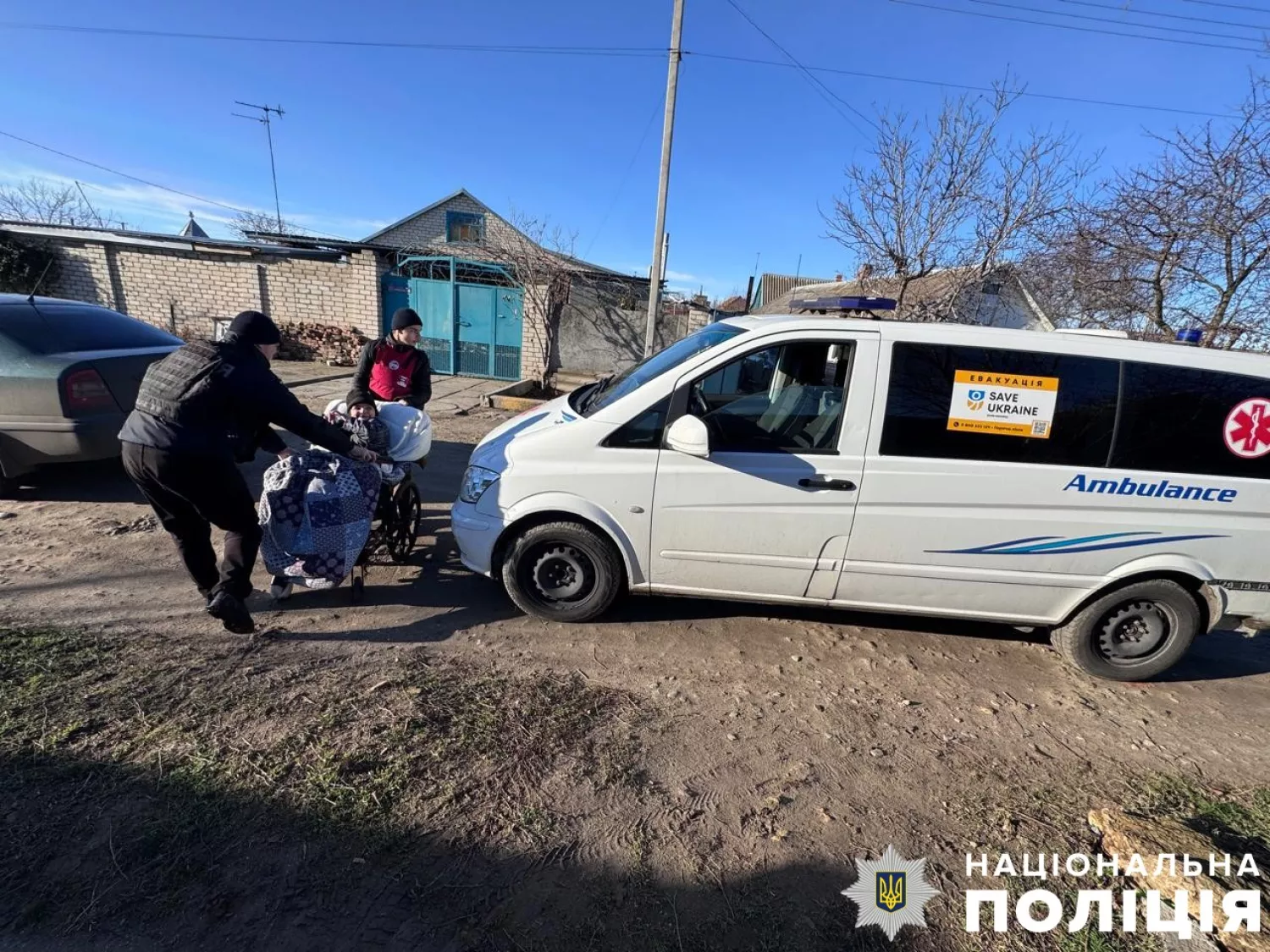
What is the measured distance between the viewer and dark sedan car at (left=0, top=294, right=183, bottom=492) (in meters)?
4.46

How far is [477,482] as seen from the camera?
3.54m

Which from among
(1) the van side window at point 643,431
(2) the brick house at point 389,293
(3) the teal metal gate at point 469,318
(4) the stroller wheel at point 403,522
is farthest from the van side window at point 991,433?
(3) the teal metal gate at point 469,318

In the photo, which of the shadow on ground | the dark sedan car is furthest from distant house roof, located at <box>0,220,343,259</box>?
the shadow on ground

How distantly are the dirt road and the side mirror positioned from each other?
3.97 ft

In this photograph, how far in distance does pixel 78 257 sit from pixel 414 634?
18.0m

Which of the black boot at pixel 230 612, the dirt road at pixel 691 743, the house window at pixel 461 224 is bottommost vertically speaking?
the dirt road at pixel 691 743

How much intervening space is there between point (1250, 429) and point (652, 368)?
326 centimetres

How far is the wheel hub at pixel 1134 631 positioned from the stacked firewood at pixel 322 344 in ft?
48.3

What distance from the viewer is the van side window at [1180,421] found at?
3.13 m

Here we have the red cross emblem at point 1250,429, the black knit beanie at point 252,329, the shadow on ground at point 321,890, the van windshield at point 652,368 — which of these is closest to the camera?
the shadow on ground at point 321,890

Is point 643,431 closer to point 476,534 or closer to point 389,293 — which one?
point 476,534

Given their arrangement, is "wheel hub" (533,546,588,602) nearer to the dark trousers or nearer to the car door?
the car door

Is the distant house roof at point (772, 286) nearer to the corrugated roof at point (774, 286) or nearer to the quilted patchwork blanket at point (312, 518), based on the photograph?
the corrugated roof at point (774, 286)

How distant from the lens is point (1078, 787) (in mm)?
2604
